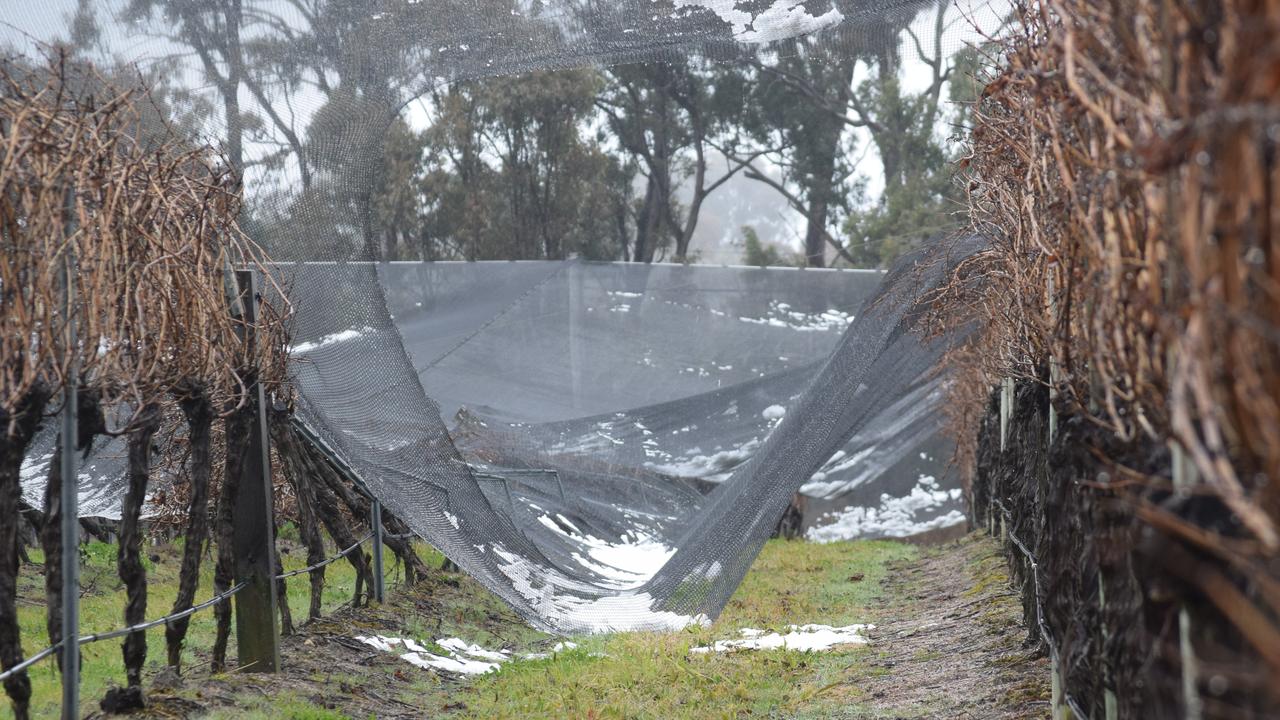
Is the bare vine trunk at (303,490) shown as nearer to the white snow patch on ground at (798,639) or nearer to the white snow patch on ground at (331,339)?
the white snow patch on ground at (331,339)

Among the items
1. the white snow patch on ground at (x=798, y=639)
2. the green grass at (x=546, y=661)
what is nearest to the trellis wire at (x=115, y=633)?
the green grass at (x=546, y=661)

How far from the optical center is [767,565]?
9180 mm

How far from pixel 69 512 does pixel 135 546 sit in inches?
27.8

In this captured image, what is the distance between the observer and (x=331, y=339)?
4.62 m

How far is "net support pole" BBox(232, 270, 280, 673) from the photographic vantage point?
431cm

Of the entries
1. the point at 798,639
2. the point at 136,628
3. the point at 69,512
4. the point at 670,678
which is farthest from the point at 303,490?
the point at 798,639

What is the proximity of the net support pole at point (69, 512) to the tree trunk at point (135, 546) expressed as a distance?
0.50 m

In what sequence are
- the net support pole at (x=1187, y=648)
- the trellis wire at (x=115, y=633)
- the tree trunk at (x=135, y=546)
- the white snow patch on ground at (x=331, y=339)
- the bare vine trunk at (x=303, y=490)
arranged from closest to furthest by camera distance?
the net support pole at (x=1187, y=648) < the trellis wire at (x=115, y=633) < the tree trunk at (x=135, y=546) < the white snow patch on ground at (x=331, y=339) < the bare vine trunk at (x=303, y=490)

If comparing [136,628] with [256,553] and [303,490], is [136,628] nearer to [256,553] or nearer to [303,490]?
[256,553]

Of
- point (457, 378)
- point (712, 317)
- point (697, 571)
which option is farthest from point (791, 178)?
point (697, 571)

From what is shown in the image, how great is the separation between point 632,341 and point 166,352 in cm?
699

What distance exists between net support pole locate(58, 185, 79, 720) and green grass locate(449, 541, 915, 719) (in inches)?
60.5

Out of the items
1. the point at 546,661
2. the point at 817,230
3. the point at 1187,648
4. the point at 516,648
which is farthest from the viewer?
the point at 817,230

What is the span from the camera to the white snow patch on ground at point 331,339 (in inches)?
181
